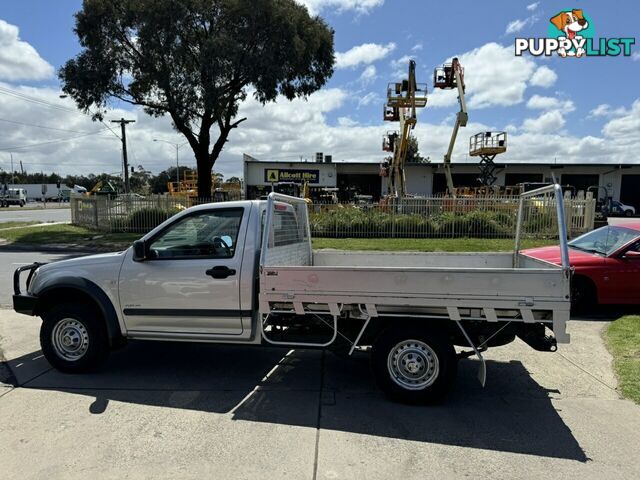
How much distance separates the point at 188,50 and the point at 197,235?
731 inches

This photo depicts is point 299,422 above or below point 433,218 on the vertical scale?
below

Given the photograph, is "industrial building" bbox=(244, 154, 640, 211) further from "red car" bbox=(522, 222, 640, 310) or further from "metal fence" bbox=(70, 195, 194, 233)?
"red car" bbox=(522, 222, 640, 310)

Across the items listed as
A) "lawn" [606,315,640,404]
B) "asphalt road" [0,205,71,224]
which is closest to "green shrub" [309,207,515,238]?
"lawn" [606,315,640,404]

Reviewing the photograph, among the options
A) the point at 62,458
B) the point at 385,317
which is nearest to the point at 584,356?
the point at 385,317

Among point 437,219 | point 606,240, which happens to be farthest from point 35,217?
point 606,240

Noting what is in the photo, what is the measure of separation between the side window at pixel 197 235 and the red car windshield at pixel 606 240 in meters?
6.24

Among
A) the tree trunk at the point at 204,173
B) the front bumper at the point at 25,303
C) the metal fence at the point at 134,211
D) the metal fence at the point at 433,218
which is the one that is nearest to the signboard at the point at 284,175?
the tree trunk at the point at 204,173

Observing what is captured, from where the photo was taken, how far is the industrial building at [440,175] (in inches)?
1900

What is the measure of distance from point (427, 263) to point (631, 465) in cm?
301

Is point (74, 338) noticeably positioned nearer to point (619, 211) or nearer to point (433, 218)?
point (433, 218)

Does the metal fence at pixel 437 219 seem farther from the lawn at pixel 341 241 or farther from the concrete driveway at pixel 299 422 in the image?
the concrete driveway at pixel 299 422

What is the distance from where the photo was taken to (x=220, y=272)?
472 centimetres

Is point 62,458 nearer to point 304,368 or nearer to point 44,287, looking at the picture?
point 44,287

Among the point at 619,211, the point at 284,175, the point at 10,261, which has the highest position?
the point at 284,175
